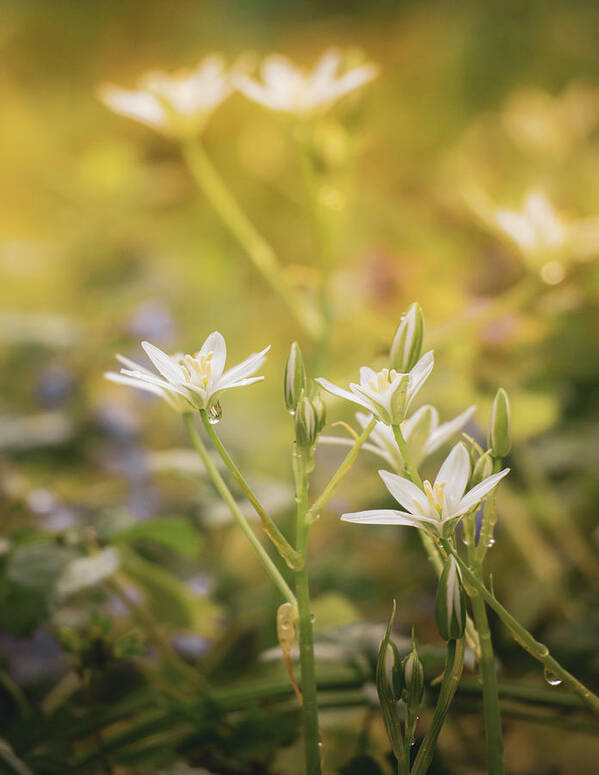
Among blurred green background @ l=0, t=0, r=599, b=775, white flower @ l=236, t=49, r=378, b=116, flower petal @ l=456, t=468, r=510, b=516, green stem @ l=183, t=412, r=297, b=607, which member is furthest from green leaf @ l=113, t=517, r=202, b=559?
white flower @ l=236, t=49, r=378, b=116

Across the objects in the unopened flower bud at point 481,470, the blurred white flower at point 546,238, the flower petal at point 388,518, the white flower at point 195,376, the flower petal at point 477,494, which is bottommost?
the flower petal at point 388,518

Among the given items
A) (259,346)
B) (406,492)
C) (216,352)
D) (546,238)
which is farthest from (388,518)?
(259,346)

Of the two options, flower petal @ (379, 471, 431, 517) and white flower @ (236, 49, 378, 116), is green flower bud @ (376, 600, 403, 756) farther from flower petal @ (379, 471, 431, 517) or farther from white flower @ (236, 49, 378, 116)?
white flower @ (236, 49, 378, 116)

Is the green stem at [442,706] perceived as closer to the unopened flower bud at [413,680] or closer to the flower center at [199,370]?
the unopened flower bud at [413,680]

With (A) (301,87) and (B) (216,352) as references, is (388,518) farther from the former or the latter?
(A) (301,87)

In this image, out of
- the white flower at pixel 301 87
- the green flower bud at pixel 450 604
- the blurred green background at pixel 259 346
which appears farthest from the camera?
the white flower at pixel 301 87

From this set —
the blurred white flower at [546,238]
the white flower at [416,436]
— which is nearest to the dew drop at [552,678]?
the white flower at [416,436]
